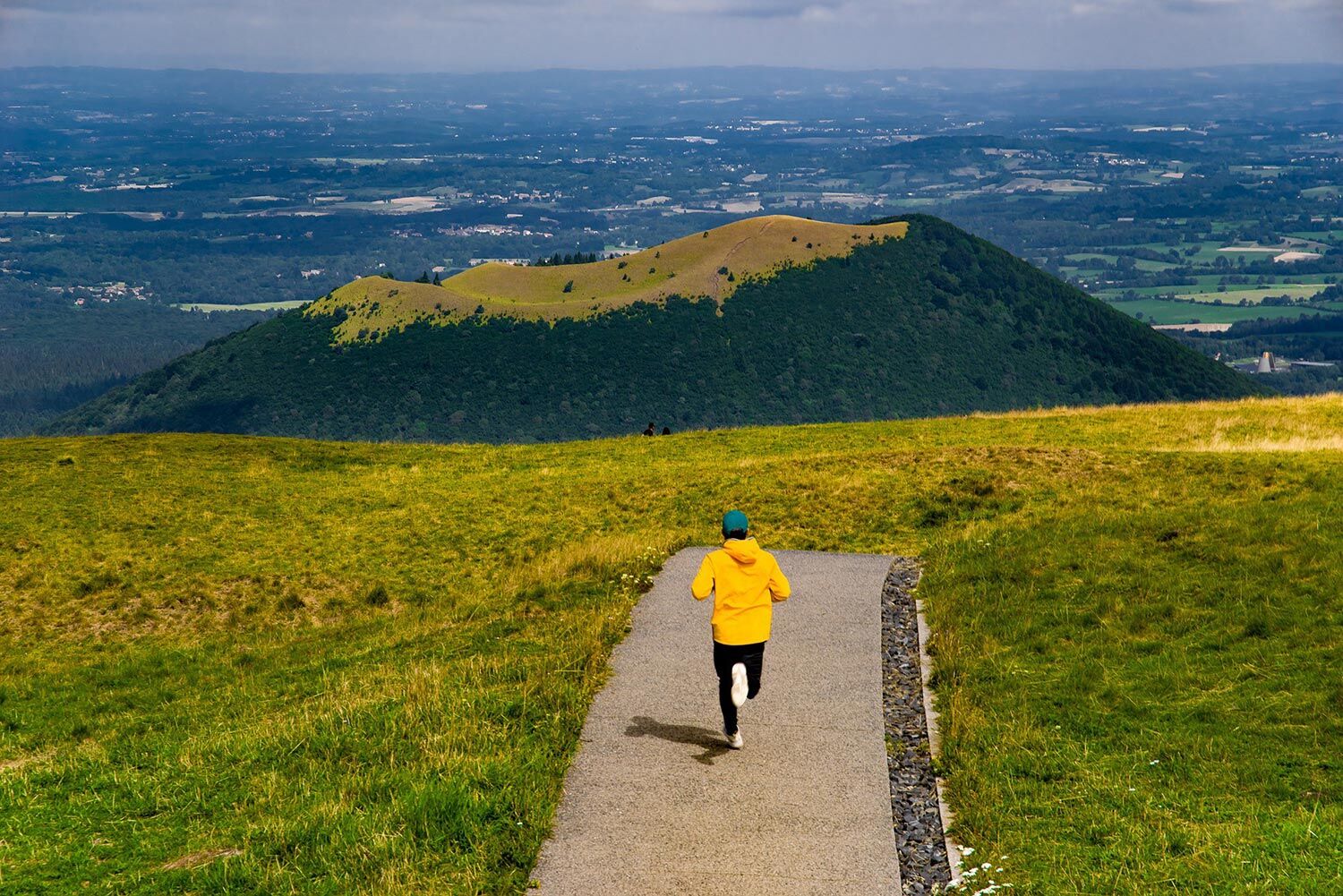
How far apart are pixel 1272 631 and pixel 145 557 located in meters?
Answer: 20.7

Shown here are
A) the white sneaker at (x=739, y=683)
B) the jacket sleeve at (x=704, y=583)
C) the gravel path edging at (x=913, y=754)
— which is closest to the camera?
the gravel path edging at (x=913, y=754)

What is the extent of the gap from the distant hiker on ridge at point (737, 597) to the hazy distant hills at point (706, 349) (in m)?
142

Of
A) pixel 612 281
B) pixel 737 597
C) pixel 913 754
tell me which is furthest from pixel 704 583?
pixel 612 281

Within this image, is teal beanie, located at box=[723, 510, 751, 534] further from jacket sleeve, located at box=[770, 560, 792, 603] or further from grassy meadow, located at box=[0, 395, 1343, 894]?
grassy meadow, located at box=[0, 395, 1343, 894]

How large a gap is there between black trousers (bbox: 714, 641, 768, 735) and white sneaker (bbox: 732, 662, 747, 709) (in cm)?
6

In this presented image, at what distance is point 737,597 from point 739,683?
870mm

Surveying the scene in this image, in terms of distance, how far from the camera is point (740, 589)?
40.5 feet

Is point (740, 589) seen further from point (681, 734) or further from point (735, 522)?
point (681, 734)

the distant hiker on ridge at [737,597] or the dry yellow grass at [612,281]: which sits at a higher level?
the distant hiker on ridge at [737,597]

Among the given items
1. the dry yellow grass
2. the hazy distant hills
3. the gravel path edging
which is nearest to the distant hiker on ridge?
the gravel path edging

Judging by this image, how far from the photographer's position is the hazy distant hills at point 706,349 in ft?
536

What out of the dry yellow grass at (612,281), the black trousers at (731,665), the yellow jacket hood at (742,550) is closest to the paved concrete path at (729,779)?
the black trousers at (731,665)

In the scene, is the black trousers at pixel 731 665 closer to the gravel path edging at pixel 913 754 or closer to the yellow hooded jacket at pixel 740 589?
the yellow hooded jacket at pixel 740 589

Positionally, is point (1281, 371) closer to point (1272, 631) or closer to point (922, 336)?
point (922, 336)
